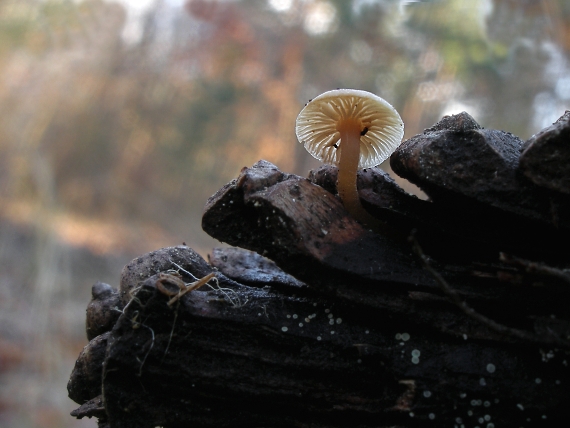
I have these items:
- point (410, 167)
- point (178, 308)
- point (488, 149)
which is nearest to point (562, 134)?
point (488, 149)

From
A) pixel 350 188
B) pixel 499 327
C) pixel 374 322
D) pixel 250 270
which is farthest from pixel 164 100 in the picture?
pixel 499 327

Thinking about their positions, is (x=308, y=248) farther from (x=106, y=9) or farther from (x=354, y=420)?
(x=106, y=9)

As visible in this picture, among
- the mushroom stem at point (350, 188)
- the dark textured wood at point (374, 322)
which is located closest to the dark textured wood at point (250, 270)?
the dark textured wood at point (374, 322)

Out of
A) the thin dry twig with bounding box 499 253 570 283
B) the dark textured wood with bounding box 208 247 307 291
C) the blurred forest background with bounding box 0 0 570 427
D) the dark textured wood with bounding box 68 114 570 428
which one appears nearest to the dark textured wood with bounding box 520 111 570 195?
the dark textured wood with bounding box 68 114 570 428

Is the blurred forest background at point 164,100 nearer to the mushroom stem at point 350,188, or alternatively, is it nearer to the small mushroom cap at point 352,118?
the small mushroom cap at point 352,118

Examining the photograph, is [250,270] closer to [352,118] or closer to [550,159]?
[352,118]
